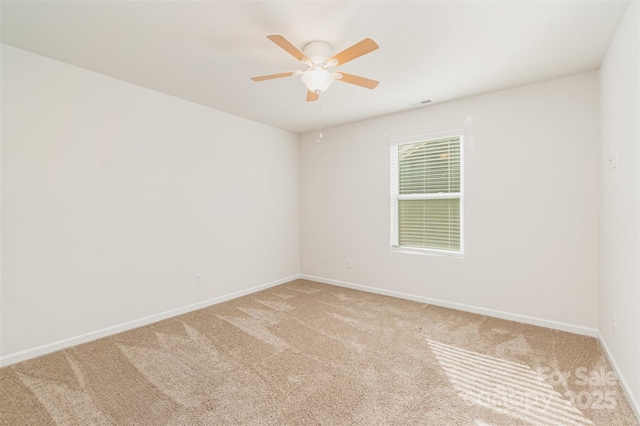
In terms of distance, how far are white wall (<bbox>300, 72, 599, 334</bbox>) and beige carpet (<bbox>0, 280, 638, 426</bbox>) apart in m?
0.37

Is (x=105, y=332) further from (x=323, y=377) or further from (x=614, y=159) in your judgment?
(x=614, y=159)

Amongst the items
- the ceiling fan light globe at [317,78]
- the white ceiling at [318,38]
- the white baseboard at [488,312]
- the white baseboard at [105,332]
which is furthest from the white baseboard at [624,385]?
the white baseboard at [105,332]

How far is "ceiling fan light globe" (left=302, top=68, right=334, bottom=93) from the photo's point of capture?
2.20 meters

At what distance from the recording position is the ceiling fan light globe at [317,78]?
2.20m

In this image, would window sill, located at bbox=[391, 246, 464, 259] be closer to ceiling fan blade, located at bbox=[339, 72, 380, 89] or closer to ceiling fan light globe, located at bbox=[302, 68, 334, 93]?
ceiling fan blade, located at bbox=[339, 72, 380, 89]

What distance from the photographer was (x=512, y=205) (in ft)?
10.4

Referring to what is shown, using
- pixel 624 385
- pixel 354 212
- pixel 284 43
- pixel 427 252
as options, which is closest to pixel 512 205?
pixel 427 252

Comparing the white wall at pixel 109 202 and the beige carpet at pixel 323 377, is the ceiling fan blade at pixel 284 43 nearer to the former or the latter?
the white wall at pixel 109 202

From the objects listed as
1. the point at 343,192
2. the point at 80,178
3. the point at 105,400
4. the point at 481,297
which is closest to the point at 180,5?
the point at 80,178

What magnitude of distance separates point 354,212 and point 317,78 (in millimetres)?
2502

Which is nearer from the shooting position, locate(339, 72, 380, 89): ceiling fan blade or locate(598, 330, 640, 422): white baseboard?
locate(598, 330, 640, 422): white baseboard

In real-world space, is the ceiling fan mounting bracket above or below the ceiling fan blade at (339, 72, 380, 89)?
above

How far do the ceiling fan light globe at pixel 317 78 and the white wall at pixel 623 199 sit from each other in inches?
72.7

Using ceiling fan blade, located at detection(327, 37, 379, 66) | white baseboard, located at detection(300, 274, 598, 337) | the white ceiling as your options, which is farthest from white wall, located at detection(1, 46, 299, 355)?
Result: ceiling fan blade, located at detection(327, 37, 379, 66)
